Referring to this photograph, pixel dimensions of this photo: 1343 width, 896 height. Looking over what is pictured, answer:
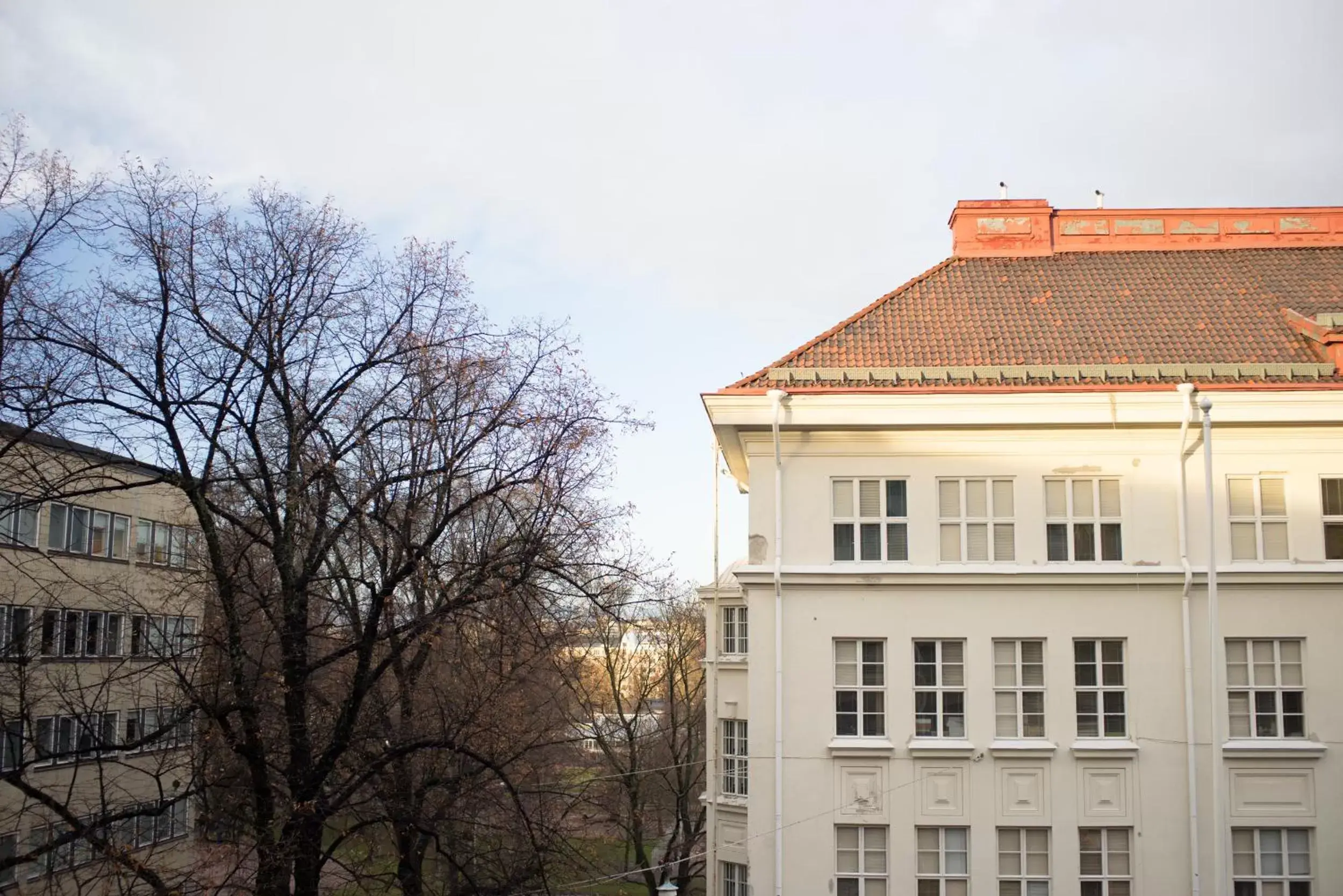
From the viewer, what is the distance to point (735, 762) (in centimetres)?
2867

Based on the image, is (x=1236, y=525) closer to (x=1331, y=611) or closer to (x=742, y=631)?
(x=1331, y=611)

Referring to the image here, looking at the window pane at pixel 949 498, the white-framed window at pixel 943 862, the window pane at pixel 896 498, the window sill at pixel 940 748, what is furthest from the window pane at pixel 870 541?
the white-framed window at pixel 943 862

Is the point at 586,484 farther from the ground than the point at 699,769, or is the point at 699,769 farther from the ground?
the point at 586,484

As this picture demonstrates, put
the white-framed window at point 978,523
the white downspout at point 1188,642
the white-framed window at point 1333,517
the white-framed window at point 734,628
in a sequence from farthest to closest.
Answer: the white-framed window at point 734,628 < the white-framed window at point 978,523 < the white-framed window at point 1333,517 < the white downspout at point 1188,642

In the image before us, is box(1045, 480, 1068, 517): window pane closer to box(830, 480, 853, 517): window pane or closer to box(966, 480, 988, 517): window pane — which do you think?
box(966, 480, 988, 517): window pane

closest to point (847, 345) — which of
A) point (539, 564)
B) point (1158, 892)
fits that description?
point (539, 564)

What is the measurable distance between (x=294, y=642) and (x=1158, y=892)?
1485 centimetres

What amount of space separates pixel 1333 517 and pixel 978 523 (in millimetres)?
6265

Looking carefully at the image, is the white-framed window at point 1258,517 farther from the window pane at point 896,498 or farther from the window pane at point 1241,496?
the window pane at point 896,498

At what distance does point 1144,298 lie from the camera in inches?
1034

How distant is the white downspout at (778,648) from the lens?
2166 cm

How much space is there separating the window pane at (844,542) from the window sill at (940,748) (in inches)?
136

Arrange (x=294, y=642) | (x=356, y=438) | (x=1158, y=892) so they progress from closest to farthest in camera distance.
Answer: (x=294, y=642)
(x=356, y=438)
(x=1158, y=892)

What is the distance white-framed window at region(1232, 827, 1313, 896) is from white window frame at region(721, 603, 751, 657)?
15.9 m
